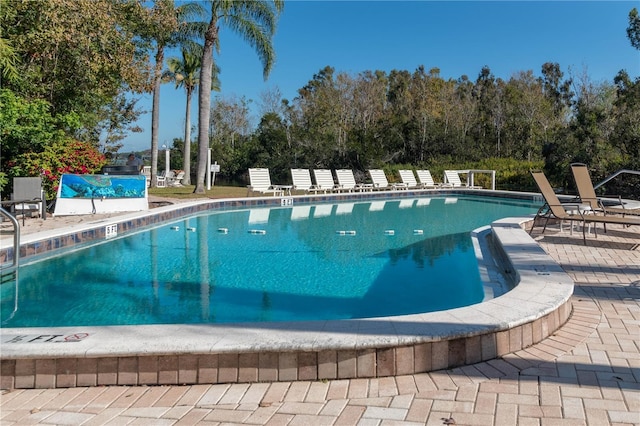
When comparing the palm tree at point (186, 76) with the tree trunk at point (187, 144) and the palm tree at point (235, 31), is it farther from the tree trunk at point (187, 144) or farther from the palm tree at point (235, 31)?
the palm tree at point (235, 31)

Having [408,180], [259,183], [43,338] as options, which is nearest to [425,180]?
[408,180]

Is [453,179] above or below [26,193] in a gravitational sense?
above

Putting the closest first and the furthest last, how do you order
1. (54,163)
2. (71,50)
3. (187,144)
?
1. (54,163)
2. (71,50)
3. (187,144)

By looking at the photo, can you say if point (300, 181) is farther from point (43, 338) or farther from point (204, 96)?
point (43, 338)

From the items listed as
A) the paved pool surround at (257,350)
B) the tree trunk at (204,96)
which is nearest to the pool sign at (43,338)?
the paved pool surround at (257,350)

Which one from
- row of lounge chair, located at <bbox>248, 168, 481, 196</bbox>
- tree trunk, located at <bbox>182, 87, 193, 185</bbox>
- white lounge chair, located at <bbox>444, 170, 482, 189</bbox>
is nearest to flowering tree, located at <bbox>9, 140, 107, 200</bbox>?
row of lounge chair, located at <bbox>248, 168, 481, 196</bbox>

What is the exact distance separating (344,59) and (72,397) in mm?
28459

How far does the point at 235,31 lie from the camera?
15852 mm

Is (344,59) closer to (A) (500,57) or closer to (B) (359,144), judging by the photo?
(B) (359,144)

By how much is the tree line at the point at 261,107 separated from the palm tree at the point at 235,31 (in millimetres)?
37

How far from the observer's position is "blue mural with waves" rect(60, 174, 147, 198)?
31.7 feet

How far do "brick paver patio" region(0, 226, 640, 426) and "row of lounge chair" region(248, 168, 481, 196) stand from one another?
1207 cm

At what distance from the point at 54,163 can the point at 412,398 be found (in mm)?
9844

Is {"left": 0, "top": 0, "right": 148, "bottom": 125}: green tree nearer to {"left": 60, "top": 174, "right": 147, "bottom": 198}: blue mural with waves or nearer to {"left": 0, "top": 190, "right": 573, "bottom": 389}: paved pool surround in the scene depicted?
{"left": 60, "top": 174, "right": 147, "bottom": 198}: blue mural with waves
